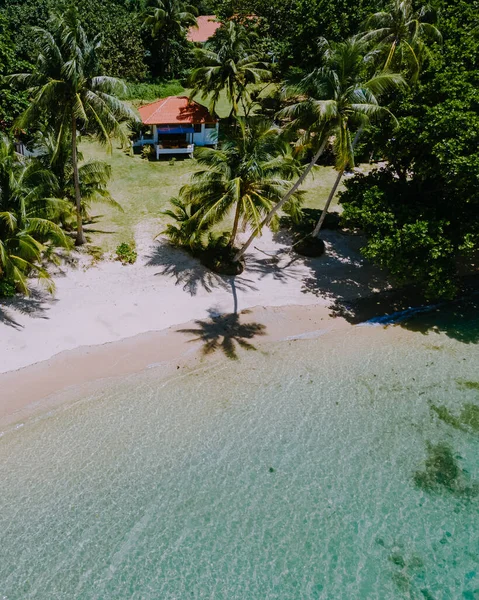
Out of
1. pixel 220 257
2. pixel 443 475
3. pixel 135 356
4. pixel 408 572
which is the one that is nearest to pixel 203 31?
pixel 220 257

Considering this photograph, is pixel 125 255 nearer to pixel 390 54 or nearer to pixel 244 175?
pixel 244 175

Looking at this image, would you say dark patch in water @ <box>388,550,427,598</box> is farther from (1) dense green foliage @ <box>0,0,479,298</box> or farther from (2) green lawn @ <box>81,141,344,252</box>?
(2) green lawn @ <box>81,141,344,252</box>

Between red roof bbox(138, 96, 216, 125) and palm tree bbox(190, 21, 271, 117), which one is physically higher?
palm tree bbox(190, 21, 271, 117)

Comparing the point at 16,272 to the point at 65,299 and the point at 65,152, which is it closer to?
the point at 65,299

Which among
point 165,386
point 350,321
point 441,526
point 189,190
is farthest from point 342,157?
point 441,526

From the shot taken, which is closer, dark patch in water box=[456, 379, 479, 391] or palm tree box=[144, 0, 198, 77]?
dark patch in water box=[456, 379, 479, 391]

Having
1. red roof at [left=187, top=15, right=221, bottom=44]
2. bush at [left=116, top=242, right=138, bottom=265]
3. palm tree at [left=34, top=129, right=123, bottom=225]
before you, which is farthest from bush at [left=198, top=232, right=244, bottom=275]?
red roof at [left=187, top=15, right=221, bottom=44]

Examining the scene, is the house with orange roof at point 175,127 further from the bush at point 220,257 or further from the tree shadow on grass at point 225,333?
the tree shadow on grass at point 225,333
